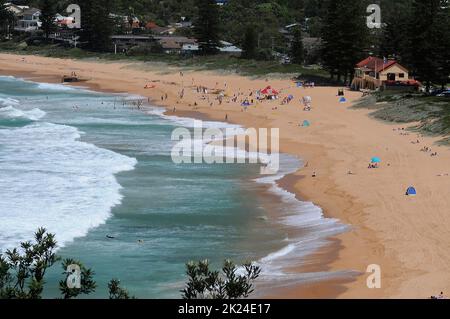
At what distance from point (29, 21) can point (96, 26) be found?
25585 millimetres

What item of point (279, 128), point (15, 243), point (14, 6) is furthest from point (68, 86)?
point (14, 6)

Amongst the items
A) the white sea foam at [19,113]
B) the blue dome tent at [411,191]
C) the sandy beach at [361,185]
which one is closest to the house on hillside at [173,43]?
the sandy beach at [361,185]

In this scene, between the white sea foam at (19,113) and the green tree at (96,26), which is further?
the green tree at (96,26)

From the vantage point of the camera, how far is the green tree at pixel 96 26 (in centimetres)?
10925

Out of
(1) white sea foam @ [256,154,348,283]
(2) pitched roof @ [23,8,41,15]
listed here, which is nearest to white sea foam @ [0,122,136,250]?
(1) white sea foam @ [256,154,348,283]

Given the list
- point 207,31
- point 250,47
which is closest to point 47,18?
point 207,31

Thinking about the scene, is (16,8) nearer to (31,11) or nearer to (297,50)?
(31,11)

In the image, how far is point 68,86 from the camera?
79.1 metres

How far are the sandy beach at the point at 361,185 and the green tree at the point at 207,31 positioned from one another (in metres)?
29.2

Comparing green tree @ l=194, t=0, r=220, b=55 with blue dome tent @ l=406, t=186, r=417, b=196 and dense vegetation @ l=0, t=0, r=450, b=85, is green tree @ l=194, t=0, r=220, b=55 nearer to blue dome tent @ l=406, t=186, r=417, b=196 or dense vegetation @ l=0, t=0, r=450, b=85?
dense vegetation @ l=0, t=0, r=450, b=85

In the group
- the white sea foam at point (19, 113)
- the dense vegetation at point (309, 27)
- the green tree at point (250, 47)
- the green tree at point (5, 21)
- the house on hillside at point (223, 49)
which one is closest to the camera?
the white sea foam at point (19, 113)

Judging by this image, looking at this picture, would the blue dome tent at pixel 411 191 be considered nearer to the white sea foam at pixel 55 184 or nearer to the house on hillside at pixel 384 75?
the white sea foam at pixel 55 184

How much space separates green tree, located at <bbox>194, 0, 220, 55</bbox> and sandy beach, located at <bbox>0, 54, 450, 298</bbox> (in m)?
29.2
